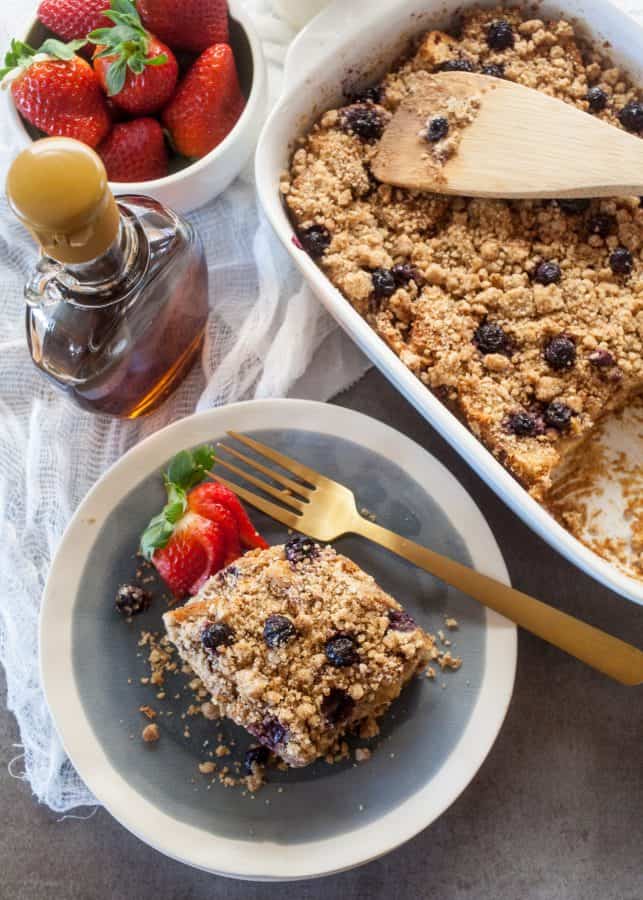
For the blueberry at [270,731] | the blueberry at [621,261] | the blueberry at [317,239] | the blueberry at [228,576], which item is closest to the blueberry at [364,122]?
the blueberry at [317,239]

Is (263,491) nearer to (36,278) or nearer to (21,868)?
(36,278)

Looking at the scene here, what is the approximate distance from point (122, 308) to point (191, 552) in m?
0.51

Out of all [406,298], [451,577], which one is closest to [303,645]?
[451,577]

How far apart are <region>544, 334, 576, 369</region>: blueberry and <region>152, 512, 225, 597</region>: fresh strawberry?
759mm

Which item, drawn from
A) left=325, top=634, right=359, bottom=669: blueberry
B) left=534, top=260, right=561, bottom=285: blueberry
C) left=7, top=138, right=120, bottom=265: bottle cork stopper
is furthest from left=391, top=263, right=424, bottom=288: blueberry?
left=325, top=634, right=359, bottom=669: blueberry

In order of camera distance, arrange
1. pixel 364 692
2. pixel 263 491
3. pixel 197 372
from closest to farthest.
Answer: pixel 364 692 → pixel 263 491 → pixel 197 372

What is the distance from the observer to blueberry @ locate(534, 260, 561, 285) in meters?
1.85

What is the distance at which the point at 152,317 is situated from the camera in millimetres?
1901

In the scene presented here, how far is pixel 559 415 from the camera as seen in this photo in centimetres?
180

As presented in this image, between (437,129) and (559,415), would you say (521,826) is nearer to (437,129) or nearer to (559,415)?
(559,415)

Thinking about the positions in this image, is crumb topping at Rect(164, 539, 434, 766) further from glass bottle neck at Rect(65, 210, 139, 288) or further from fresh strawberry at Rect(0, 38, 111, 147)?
fresh strawberry at Rect(0, 38, 111, 147)

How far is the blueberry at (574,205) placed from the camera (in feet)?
6.19

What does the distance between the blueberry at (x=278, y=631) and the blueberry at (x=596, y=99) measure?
4.11 ft

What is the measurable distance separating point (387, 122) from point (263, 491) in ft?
2.72
